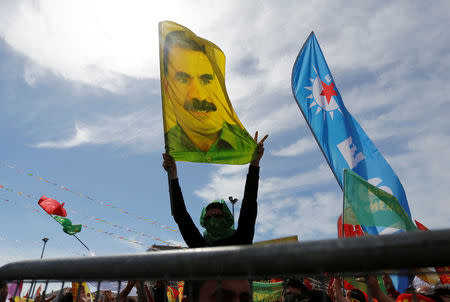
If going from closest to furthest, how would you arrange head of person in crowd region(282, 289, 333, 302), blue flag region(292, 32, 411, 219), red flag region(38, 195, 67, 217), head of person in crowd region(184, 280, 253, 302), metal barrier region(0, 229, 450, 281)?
metal barrier region(0, 229, 450, 281) → head of person in crowd region(184, 280, 253, 302) → head of person in crowd region(282, 289, 333, 302) → blue flag region(292, 32, 411, 219) → red flag region(38, 195, 67, 217)

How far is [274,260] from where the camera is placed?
43.6 inches

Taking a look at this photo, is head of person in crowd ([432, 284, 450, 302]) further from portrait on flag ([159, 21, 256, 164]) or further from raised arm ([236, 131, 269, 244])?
portrait on flag ([159, 21, 256, 164])

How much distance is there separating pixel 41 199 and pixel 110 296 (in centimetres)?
813

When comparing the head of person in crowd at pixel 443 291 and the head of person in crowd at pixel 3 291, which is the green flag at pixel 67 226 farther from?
the head of person in crowd at pixel 443 291

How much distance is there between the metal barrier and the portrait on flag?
2049 millimetres

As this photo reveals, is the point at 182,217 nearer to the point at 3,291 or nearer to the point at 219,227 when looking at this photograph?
the point at 219,227

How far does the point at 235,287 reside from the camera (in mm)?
1490

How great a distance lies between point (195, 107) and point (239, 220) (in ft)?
5.23

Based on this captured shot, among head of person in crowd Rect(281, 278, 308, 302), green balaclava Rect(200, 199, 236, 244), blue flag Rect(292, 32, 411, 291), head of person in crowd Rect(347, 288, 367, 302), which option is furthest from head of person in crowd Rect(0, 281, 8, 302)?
blue flag Rect(292, 32, 411, 291)

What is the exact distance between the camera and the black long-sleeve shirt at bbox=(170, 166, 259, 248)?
2.46 metres

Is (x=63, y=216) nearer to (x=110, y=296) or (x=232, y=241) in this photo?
(x=110, y=296)

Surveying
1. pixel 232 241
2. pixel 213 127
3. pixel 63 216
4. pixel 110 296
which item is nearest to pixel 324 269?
pixel 232 241

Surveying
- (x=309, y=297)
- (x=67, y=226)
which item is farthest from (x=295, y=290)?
(x=67, y=226)

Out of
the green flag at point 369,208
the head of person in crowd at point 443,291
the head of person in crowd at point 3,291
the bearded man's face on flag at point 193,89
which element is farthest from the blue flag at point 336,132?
the head of person in crowd at point 3,291
